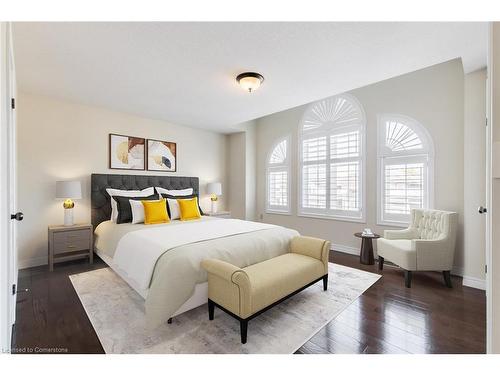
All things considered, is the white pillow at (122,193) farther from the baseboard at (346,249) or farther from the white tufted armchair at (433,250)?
the white tufted armchair at (433,250)

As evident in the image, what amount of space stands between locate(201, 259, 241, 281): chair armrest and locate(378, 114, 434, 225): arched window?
2973 millimetres

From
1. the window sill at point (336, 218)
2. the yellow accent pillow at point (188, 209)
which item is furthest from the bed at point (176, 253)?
the window sill at point (336, 218)

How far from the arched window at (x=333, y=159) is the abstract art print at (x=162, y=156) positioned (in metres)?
2.64

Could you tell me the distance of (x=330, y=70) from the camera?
2.49 m

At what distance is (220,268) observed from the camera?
179 centimetres

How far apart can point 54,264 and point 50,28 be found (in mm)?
3065

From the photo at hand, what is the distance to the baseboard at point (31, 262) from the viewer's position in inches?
123

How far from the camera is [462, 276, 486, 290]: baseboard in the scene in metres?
2.55

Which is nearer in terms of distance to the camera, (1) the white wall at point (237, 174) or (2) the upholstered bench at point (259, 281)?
(2) the upholstered bench at point (259, 281)

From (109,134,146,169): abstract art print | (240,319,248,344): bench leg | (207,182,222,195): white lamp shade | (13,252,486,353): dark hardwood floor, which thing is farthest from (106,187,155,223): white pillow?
(240,319,248,344): bench leg

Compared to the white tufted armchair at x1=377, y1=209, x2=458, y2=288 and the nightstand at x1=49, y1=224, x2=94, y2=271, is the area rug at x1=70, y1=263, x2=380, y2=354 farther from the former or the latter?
A: the nightstand at x1=49, y1=224, x2=94, y2=271

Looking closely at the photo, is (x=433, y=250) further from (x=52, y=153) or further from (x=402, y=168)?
(x=52, y=153)
